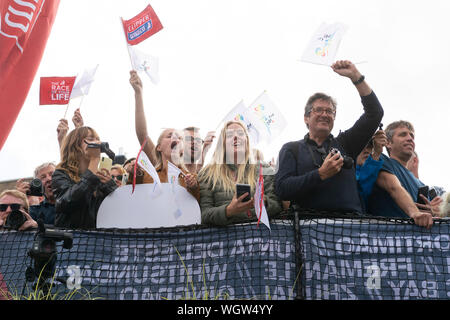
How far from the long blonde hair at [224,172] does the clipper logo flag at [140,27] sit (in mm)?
2110

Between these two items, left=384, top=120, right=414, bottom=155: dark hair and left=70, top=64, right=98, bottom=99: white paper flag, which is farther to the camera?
left=70, top=64, right=98, bottom=99: white paper flag

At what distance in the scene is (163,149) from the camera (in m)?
4.64

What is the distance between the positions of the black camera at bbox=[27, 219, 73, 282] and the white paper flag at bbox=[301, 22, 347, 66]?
245 cm

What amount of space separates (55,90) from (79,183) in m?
2.91

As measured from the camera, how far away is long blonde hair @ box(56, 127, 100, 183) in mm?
4367

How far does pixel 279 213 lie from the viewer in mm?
3748

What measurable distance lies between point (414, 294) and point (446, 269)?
0.90 feet

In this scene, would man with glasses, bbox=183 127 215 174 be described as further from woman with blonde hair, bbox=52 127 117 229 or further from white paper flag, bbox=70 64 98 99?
white paper flag, bbox=70 64 98 99

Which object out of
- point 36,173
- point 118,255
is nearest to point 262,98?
point 36,173

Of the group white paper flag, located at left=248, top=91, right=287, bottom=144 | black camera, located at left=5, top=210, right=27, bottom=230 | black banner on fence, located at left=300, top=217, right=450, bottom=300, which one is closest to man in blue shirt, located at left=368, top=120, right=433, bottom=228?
black banner on fence, located at left=300, top=217, right=450, bottom=300

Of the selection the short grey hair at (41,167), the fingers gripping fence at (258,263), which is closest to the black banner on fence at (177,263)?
the fingers gripping fence at (258,263)

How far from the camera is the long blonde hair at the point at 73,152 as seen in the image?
437cm

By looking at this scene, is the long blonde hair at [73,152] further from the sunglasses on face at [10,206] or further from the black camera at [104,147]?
the sunglasses on face at [10,206]

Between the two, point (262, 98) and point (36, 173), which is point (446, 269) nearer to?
point (262, 98)
